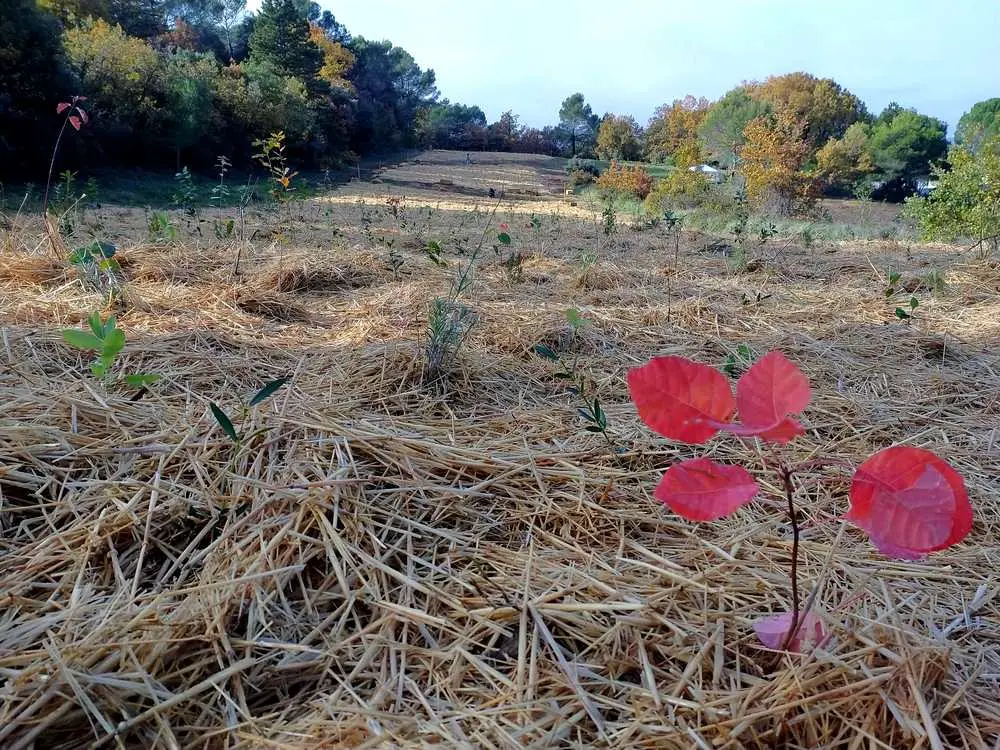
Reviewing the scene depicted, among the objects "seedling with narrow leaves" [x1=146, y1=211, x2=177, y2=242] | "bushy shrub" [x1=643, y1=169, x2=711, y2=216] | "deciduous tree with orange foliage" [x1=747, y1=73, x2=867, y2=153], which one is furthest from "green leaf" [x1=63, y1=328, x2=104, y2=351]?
"deciduous tree with orange foliage" [x1=747, y1=73, x2=867, y2=153]

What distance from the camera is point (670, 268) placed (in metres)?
4.31

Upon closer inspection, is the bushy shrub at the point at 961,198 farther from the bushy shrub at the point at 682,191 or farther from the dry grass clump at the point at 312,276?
the dry grass clump at the point at 312,276

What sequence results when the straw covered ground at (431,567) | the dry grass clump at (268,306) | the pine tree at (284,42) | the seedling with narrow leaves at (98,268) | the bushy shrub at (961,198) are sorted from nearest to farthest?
the straw covered ground at (431,567) → the seedling with narrow leaves at (98,268) → the dry grass clump at (268,306) → the bushy shrub at (961,198) → the pine tree at (284,42)

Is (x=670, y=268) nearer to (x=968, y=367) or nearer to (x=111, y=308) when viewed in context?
(x=968, y=367)

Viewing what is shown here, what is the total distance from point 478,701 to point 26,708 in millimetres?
538

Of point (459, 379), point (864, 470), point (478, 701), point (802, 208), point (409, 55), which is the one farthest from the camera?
point (409, 55)

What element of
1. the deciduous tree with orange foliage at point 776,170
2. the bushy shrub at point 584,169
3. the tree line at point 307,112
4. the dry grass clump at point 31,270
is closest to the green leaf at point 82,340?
the dry grass clump at point 31,270

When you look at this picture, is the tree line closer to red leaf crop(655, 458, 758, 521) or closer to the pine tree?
the pine tree

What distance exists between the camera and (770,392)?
0.67m

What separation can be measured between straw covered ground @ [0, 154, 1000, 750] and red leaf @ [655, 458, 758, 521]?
0.17 m

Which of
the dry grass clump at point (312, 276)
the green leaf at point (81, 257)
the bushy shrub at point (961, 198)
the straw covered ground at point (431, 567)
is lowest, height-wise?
the straw covered ground at point (431, 567)

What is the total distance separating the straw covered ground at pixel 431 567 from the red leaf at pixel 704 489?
0.17m

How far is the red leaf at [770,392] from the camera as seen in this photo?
65 centimetres

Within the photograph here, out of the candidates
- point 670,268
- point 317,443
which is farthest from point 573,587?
point 670,268
